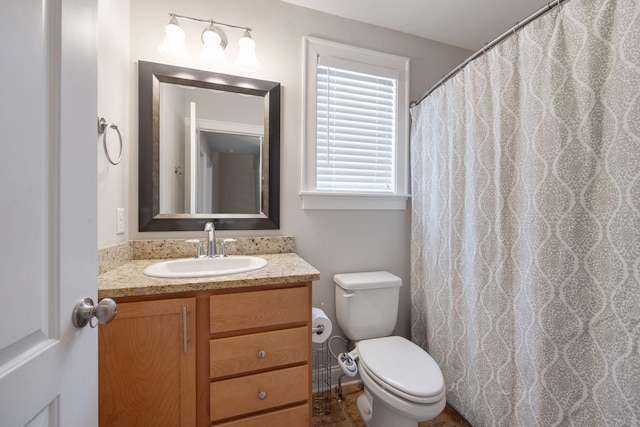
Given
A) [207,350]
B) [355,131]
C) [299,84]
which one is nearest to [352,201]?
[355,131]

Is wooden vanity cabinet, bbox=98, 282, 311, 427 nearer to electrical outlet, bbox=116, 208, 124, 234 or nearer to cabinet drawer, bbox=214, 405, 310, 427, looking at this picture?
cabinet drawer, bbox=214, 405, 310, 427

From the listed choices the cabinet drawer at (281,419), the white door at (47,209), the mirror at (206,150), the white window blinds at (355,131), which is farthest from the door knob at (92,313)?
the white window blinds at (355,131)

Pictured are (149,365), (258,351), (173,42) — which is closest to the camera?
(149,365)

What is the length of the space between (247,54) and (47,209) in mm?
1282

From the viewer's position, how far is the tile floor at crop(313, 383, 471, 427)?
140cm

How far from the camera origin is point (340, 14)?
1662 mm

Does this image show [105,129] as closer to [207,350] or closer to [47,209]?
[47,209]

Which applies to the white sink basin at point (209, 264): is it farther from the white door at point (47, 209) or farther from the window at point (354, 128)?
the white door at point (47, 209)

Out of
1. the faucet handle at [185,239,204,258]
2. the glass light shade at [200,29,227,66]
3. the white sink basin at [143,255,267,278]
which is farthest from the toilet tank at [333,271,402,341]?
the glass light shade at [200,29,227,66]

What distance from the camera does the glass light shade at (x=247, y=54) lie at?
140 cm

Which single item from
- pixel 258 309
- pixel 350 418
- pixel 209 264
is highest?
→ pixel 209 264

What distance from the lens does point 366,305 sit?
1531 millimetres

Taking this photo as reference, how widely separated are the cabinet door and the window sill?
877 millimetres

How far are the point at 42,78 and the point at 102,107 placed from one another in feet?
2.52
